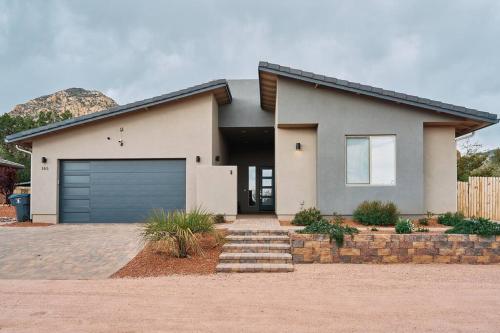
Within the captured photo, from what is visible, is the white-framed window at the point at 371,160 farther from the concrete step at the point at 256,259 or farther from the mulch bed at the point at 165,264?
the mulch bed at the point at 165,264

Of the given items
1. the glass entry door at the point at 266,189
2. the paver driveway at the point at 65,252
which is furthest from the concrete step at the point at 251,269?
the glass entry door at the point at 266,189

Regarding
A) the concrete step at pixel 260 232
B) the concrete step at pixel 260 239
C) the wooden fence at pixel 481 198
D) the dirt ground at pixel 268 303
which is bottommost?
the dirt ground at pixel 268 303

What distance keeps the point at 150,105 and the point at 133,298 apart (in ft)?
25.2

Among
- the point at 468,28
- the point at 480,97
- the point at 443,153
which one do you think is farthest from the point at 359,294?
the point at 480,97

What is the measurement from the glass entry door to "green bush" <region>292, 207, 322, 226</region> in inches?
265

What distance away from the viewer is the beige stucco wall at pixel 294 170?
37.4 feet

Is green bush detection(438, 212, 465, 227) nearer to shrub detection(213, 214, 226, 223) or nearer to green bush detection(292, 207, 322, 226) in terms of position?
green bush detection(292, 207, 322, 226)

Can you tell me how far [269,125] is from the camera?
13.9m

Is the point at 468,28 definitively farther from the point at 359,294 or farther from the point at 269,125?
the point at 359,294

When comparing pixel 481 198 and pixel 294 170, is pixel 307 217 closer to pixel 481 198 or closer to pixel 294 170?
pixel 294 170

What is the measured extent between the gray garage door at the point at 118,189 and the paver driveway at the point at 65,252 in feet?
5.31

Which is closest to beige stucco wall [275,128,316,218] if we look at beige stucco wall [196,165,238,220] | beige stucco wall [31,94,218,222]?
beige stucco wall [196,165,238,220]

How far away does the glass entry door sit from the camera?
1758 centimetres

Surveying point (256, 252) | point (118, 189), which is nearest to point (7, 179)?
point (118, 189)
